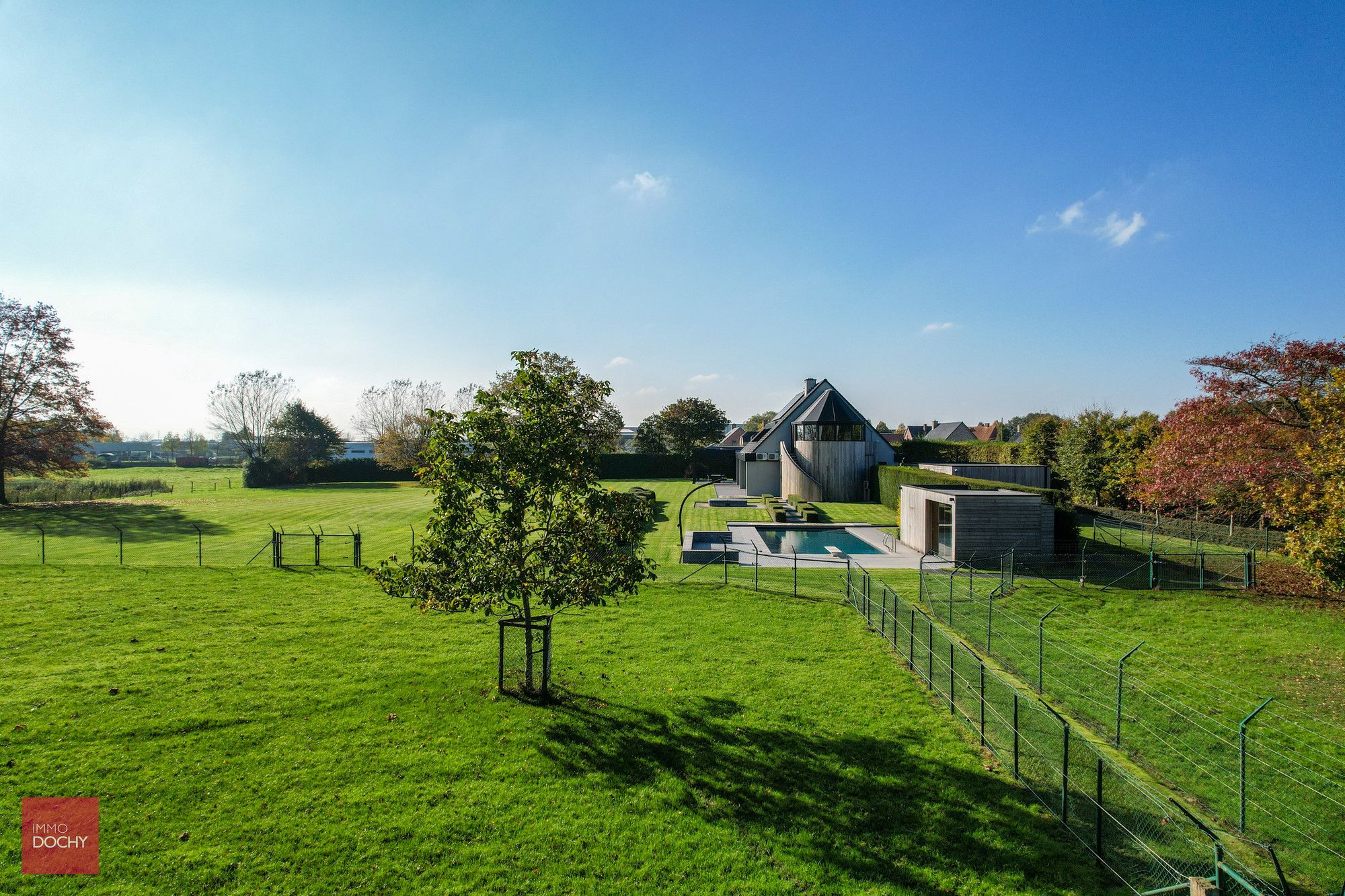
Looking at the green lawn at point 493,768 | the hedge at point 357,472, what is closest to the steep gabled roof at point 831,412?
the green lawn at point 493,768

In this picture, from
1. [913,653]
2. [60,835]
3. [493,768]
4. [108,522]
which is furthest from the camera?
[108,522]

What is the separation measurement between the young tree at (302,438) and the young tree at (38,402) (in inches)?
903

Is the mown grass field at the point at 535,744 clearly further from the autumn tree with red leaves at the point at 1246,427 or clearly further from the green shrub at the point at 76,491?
the green shrub at the point at 76,491

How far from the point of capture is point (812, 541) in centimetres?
2634

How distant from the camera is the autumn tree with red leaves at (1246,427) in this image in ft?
58.5

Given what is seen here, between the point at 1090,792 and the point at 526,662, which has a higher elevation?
the point at 526,662

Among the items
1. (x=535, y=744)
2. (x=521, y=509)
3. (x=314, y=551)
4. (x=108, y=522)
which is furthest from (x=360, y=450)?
(x=535, y=744)

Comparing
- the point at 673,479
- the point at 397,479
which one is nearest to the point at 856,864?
the point at 673,479

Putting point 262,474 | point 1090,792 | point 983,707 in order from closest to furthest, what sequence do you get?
point 1090,792 → point 983,707 → point 262,474

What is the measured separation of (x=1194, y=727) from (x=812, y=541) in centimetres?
1741

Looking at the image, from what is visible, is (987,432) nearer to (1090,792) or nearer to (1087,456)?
(1087,456)

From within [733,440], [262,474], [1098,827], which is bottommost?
[1098,827]

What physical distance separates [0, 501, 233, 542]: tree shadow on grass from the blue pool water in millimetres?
25711

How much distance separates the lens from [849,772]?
294 inches
